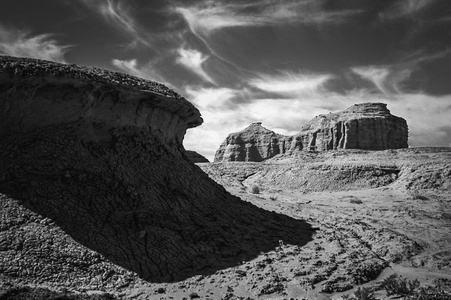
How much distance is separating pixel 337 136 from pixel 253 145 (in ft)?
62.0

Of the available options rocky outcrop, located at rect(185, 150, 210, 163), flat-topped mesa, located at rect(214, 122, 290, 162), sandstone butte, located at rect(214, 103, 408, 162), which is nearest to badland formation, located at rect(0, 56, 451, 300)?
sandstone butte, located at rect(214, 103, 408, 162)

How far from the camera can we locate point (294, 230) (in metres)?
12.9

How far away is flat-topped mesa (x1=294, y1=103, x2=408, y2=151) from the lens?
52.7m

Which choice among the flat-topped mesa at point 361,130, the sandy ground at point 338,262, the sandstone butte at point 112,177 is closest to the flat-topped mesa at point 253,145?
the flat-topped mesa at point 361,130

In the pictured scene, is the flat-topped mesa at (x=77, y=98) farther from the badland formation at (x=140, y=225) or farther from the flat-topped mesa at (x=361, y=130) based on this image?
the flat-topped mesa at (x=361, y=130)

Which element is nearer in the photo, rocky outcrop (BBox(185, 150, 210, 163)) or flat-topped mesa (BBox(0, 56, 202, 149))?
flat-topped mesa (BBox(0, 56, 202, 149))

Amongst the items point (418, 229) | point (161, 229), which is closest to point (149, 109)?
point (161, 229)

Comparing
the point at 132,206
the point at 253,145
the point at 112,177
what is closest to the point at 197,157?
the point at 253,145

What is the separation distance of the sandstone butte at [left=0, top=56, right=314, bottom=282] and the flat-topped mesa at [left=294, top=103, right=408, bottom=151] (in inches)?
1737

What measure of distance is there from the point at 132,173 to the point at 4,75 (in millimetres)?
4136

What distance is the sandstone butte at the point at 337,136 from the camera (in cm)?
5303

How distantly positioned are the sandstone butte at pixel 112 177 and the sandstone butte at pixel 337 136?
44.5 m

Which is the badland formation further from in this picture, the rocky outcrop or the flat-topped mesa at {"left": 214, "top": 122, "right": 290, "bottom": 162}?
the flat-topped mesa at {"left": 214, "top": 122, "right": 290, "bottom": 162}

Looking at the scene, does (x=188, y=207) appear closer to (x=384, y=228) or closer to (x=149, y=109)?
(x=149, y=109)
